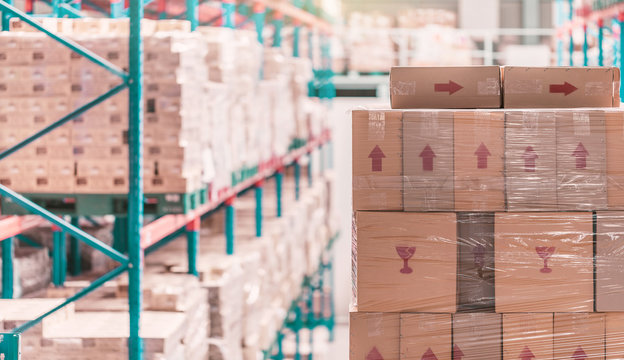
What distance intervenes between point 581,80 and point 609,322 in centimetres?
103

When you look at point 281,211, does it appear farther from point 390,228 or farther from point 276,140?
point 390,228

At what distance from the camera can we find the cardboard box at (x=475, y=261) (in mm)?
3469

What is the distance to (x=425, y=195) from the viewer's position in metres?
3.46

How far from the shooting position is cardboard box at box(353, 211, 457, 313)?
3463 millimetres

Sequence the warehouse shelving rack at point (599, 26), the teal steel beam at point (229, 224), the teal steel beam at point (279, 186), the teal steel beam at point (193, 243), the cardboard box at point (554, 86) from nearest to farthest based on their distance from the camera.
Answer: the cardboard box at point (554, 86) → the teal steel beam at point (193, 243) → the teal steel beam at point (229, 224) → the warehouse shelving rack at point (599, 26) → the teal steel beam at point (279, 186)

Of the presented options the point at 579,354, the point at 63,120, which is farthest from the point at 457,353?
the point at 63,120

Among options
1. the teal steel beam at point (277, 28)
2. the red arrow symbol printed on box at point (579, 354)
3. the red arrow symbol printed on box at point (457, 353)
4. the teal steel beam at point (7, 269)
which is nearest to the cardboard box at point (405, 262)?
the red arrow symbol printed on box at point (457, 353)

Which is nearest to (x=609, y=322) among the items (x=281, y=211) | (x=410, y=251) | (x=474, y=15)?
(x=410, y=251)

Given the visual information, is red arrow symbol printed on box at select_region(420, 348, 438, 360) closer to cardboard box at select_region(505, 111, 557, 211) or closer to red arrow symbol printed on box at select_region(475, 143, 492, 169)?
cardboard box at select_region(505, 111, 557, 211)

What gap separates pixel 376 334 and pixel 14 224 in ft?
6.23

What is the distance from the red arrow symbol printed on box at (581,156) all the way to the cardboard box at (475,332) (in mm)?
684

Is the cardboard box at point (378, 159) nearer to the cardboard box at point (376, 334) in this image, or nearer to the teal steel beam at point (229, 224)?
the cardboard box at point (376, 334)

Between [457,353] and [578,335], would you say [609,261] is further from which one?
[457,353]

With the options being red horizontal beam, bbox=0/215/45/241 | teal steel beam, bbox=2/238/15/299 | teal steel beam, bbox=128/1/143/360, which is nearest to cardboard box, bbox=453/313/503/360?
teal steel beam, bbox=128/1/143/360
